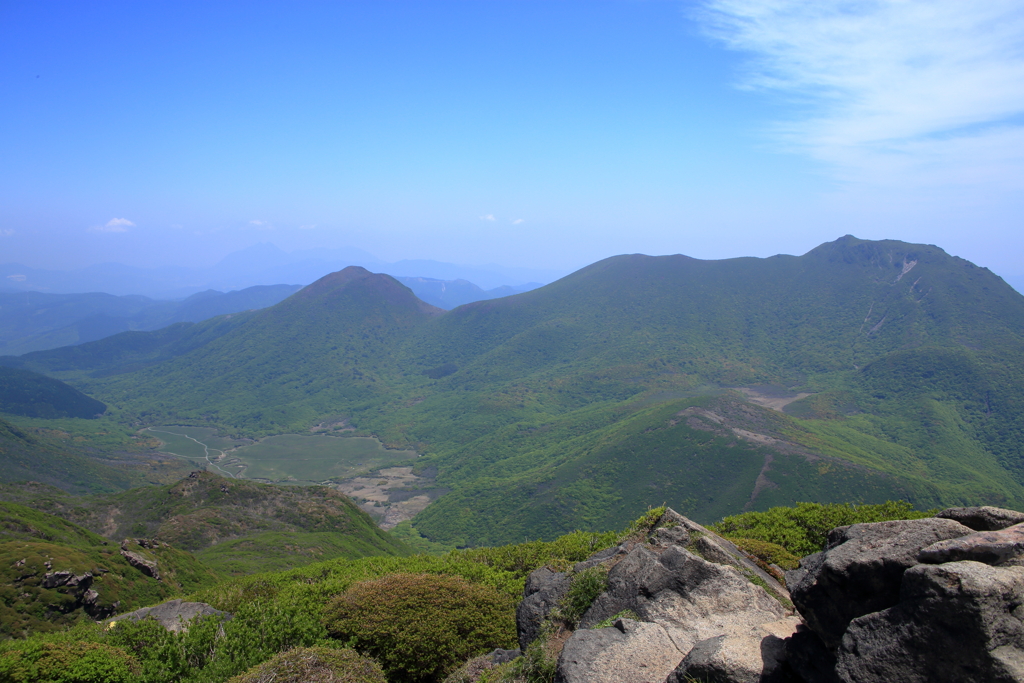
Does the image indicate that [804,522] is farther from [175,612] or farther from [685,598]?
[175,612]

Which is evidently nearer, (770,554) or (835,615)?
(835,615)

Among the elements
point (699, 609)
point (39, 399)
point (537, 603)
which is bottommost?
point (39, 399)

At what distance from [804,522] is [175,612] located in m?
33.1

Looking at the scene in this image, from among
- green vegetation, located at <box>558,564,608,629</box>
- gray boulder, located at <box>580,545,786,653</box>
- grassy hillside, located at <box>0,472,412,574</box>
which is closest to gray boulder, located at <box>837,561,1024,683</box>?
gray boulder, located at <box>580,545,786,653</box>

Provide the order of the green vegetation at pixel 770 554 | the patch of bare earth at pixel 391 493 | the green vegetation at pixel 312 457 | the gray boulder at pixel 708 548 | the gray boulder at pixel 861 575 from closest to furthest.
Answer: the gray boulder at pixel 861 575 → the gray boulder at pixel 708 548 → the green vegetation at pixel 770 554 → the patch of bare earth at pixel 391 493 → the green vegetation at pixel 312 457

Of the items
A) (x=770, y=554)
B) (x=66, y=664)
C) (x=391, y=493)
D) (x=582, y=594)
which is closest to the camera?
(x=66, y=664)

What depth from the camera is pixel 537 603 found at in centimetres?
1638

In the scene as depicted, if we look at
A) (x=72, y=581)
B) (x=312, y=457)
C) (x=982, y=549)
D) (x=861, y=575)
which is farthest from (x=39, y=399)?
(x=982, y=549)

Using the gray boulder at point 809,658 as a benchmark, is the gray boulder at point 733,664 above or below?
below

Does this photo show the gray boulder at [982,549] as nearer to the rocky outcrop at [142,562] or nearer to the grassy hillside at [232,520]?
the rocky outcrop at [142,562]

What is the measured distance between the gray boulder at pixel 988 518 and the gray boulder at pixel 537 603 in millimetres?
10612

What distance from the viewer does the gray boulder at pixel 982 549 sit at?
7891 mm

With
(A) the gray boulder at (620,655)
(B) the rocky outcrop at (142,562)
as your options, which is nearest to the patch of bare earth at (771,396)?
(B) the rocky outcrop at (142,562)

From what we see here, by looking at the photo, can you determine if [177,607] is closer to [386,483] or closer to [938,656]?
[938,656]
